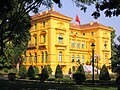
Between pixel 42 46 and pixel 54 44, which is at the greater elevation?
pixel 54 44

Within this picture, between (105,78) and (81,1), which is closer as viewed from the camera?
(81,1)

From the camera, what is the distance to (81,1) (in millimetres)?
19328

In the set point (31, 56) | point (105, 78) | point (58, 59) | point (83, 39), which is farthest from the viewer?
point (83, 39)

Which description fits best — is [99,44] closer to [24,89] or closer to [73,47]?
[73,47]

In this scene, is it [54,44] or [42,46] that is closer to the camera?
[54,44]

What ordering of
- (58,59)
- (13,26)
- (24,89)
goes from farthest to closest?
(58,59)
(13,26)
(24,89)

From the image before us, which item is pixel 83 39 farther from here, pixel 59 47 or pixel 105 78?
pixel 105 78

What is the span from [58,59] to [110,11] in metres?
52.7

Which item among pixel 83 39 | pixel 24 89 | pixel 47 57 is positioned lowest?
pixel 24 89

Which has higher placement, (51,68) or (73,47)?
(73,47)

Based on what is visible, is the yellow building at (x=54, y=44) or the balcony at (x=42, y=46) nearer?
the yellow building at (x=54, y=44)

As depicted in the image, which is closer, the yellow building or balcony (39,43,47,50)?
the yellow building

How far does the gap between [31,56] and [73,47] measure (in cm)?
1089

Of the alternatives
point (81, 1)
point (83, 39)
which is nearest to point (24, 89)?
point (81, 1)
